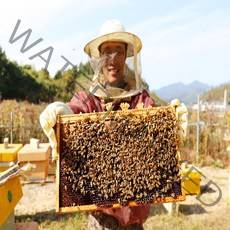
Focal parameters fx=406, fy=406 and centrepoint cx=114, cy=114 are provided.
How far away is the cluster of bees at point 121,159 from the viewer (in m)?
1.98

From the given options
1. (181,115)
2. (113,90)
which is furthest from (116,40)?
(181,115)

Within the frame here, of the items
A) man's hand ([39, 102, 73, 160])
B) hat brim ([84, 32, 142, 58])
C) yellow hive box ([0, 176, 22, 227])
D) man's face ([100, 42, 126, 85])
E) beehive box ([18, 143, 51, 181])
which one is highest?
hat brim ([84, 32, 142, 58])

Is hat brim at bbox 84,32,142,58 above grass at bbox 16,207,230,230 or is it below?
above

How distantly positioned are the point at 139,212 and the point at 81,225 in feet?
10.7

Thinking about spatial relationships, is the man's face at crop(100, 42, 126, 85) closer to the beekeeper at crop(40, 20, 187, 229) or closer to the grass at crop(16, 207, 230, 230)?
the beekeeper at crop(40, 20, 187, 229)

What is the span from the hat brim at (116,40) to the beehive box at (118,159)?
47 cm

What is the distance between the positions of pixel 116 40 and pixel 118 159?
68cm

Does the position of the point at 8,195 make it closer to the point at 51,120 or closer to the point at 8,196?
the point at 8,196

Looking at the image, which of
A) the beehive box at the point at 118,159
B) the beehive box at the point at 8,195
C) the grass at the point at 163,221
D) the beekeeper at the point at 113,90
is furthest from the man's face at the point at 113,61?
the grass at the point at 163,221

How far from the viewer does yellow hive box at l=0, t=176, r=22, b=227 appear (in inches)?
78.7

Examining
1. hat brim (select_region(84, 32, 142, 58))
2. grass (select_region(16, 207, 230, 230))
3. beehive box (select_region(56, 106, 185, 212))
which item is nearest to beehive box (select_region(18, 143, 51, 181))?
grass (select_region(16, 207, 230, 230))

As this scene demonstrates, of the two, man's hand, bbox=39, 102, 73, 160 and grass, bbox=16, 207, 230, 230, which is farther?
grass, bbox=16, 207, 230, 230

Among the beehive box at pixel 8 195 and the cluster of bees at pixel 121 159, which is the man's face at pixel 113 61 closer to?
the cluster of bees at pixel 121 159

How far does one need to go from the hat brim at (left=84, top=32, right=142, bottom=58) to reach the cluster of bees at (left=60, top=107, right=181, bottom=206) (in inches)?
19.1
